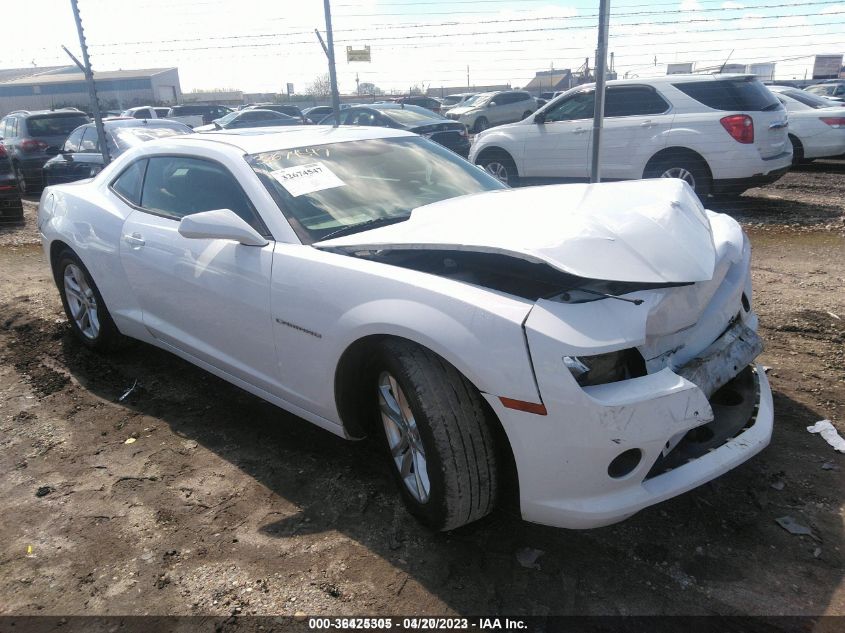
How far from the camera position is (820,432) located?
10.1 feet

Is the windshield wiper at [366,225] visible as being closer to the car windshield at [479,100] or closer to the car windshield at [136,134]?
the car windshield at [136,134]

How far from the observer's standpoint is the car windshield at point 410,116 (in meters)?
12.1

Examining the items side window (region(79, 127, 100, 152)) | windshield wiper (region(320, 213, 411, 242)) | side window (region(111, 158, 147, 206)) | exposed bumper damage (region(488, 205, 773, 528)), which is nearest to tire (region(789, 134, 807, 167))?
windshield wiper (region(320, 213, 411, 242))

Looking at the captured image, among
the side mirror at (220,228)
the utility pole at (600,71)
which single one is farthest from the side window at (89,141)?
the side mirror at (220,228)

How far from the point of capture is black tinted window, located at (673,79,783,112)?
7543mm

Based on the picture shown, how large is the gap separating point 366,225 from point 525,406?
1.35m

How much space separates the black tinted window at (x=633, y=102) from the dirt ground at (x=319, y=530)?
484cm

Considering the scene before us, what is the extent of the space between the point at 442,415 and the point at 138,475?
1762mm

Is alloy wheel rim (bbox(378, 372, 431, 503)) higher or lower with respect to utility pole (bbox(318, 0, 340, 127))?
lower

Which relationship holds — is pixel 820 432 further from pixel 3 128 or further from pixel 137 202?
pixel 3 128

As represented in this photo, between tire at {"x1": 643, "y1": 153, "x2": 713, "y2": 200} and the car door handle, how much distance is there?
6384 mm

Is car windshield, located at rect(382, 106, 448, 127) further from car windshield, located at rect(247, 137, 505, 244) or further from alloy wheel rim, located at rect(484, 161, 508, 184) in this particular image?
car windshield, located at rect(247, 137, 505, 244)

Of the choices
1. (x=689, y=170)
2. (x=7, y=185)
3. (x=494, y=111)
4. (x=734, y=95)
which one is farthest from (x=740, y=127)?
(x=494, y=111)

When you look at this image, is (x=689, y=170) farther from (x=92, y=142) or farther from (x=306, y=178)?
(x=92, y=142)
